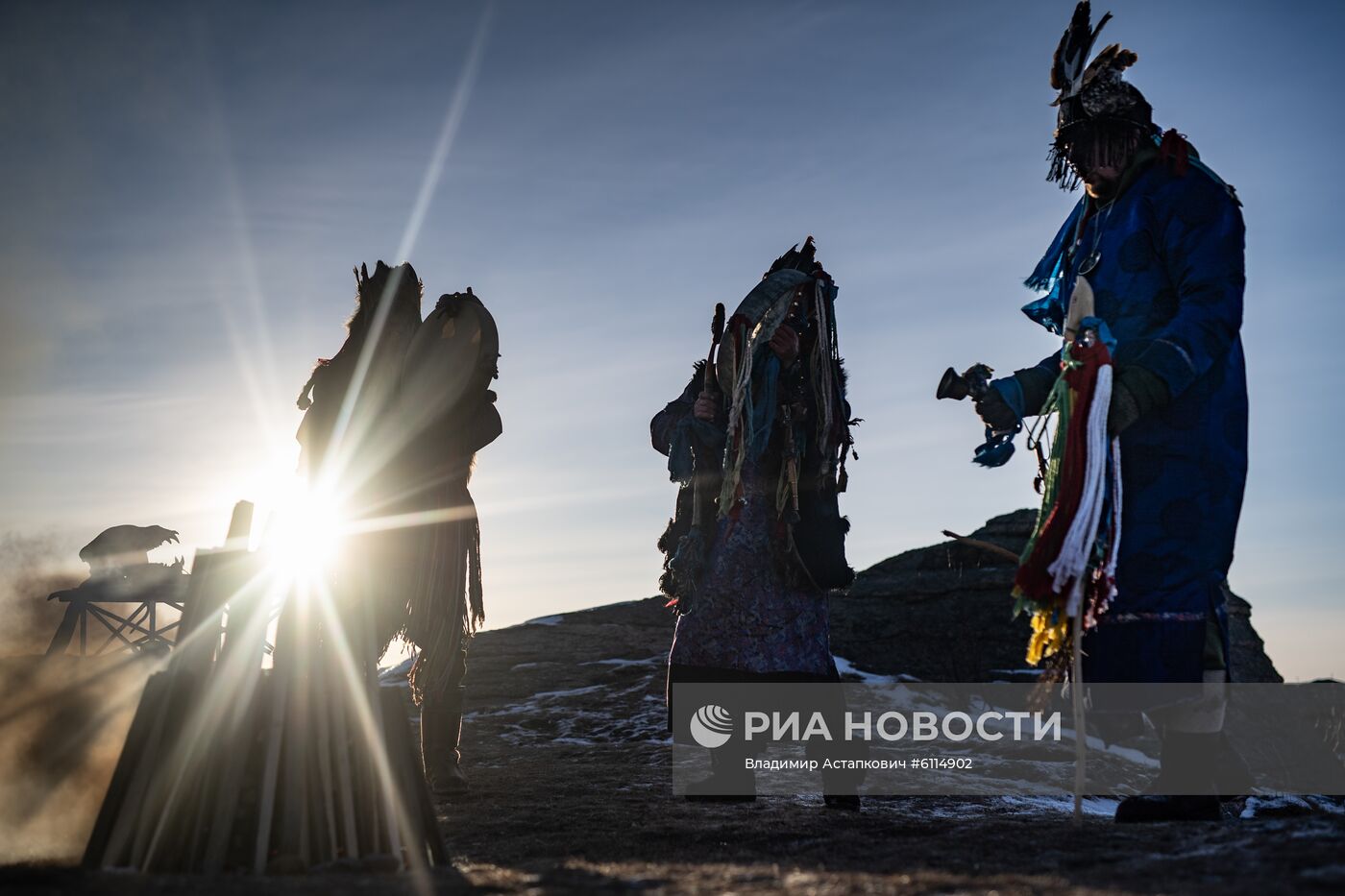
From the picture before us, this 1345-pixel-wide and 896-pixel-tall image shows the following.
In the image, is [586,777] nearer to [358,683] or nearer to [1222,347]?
[358,683]

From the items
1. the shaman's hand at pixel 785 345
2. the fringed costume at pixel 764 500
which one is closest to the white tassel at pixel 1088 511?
the fringed costume at pixel 764 500

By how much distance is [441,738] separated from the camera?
189 inches

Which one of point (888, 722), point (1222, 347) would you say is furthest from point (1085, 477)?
point (888, 722)

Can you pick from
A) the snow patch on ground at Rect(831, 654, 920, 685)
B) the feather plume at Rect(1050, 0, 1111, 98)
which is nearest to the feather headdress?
the feather plume at Rect(1050, 0, 1111, 98)

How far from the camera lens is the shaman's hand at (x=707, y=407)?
15.8 feet

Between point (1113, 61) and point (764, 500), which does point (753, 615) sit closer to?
point (764, 500)

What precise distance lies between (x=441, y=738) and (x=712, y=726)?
1261mm

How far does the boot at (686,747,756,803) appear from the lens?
14.3 feet

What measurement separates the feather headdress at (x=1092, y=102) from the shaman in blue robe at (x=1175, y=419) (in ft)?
0.39

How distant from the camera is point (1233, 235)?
3.43m

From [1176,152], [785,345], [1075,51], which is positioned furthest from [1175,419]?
[785,345]

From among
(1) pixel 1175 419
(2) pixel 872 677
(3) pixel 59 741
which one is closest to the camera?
(1) pixel 1175 419

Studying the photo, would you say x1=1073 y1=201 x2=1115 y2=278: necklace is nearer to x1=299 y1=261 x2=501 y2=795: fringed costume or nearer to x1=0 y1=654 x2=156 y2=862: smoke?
x1=299 y1=261 x2=501 y2=795: fringed costume

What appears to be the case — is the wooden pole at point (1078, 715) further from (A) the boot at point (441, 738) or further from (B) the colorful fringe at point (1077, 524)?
(A) the boot at point (441, 738)
